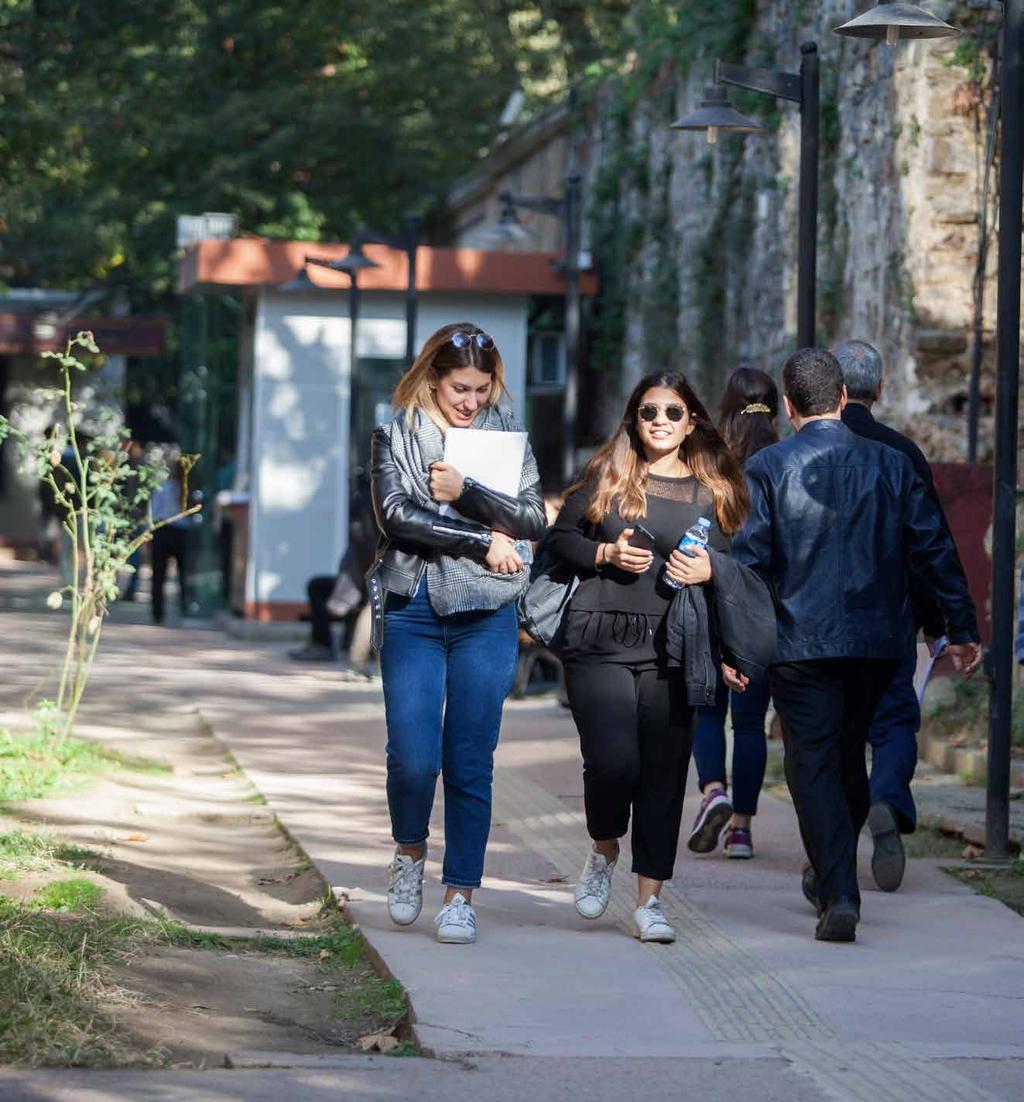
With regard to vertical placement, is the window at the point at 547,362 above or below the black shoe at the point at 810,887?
above

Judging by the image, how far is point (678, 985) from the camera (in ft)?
19.5

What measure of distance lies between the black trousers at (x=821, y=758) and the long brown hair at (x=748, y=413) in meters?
1.58

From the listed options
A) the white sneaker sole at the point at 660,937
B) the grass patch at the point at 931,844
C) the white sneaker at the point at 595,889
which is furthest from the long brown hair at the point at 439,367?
the grass patch at the point at 931,844

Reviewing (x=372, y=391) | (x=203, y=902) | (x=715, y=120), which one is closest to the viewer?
(x=203, y=902)

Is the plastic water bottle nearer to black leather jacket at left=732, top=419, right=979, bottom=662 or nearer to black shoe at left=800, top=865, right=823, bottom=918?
black leather jacket at left=732, top=419, right=979, bottom=662

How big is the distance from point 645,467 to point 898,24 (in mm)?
3005

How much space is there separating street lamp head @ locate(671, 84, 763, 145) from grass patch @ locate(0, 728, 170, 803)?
4241 mm

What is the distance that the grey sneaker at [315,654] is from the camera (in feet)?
58.5

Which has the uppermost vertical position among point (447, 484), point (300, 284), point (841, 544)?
point (300, 284)

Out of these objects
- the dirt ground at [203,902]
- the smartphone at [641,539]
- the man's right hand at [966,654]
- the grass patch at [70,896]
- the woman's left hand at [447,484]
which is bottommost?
the dirt ground at [203,902]

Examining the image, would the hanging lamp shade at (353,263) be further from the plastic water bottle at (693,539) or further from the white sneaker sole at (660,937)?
the white sneaker sole at (660,937)

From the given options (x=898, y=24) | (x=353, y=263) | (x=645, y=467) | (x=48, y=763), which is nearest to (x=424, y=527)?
(x=645, y=467)

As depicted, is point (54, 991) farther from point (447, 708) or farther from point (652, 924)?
point (652, 924)

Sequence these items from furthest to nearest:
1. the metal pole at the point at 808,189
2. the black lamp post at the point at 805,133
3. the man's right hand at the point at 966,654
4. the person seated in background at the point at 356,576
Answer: the person seated in background at the point at 356,576
the metal pole at the point at 808,189
the black lamp post at the point at 805,133
the man's right hand at the point at 966,654
